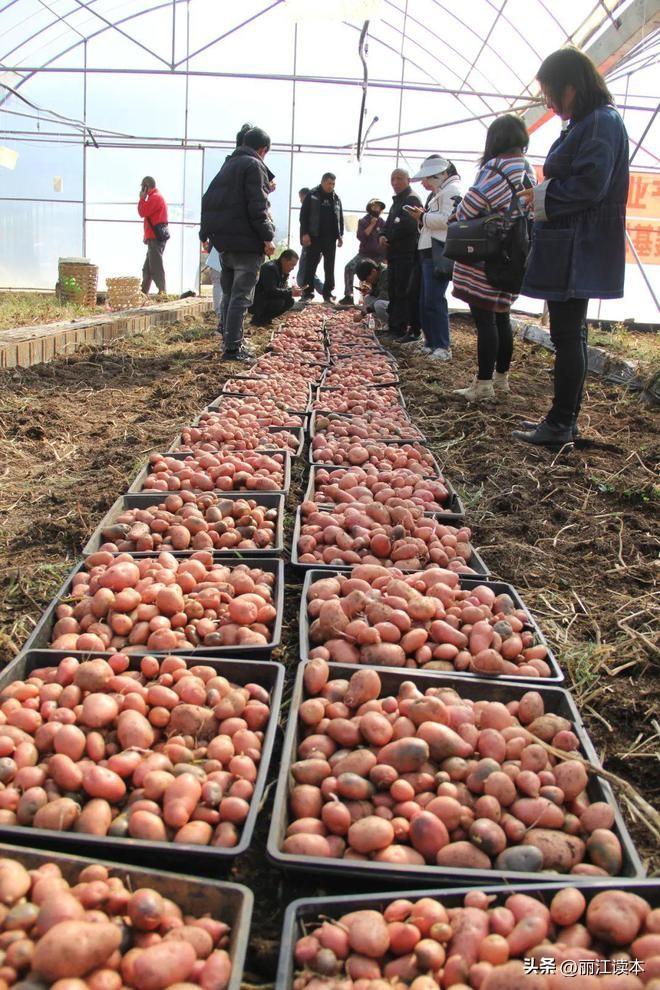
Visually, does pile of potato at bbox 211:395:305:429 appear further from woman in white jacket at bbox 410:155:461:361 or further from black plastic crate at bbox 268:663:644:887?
black plastic crate at bbox 268:663:644:887

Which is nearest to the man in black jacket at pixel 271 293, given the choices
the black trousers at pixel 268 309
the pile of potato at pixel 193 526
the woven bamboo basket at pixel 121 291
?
the black trousers at pixel 268 309

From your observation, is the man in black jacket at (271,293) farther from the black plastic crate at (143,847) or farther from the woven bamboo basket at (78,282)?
the black plastic crate at (143,847)

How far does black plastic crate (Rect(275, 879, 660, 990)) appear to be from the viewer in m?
1.11

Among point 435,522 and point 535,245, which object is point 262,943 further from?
point 535,245

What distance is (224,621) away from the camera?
1901 mm

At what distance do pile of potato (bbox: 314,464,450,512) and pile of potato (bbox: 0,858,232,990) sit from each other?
5.27ft

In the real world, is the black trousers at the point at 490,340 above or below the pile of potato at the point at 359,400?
above

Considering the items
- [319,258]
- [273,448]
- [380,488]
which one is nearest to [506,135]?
[273,448]

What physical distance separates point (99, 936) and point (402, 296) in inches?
274

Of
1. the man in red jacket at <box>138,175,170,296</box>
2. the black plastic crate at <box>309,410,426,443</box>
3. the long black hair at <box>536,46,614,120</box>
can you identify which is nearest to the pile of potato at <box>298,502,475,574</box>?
the black plastic crate at <box>309,410,426,443</box>

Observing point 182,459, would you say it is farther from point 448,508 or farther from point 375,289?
point 375,289

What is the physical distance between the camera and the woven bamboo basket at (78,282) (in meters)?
10.8

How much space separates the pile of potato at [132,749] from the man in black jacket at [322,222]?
348 inches

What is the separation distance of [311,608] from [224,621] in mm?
226
